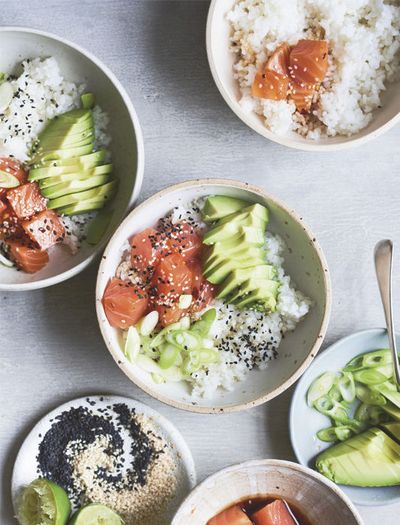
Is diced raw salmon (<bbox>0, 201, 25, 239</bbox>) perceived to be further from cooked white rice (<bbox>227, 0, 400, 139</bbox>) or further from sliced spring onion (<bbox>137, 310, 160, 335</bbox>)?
cooked white rice (<bbox>227, 0, 400, 139</bbox>)

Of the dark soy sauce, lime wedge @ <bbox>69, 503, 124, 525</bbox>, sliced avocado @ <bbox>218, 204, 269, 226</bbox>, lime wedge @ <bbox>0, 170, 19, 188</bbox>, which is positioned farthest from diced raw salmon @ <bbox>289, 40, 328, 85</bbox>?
lime wedge @ <bbox>69, 503, 124, 525</bbox>

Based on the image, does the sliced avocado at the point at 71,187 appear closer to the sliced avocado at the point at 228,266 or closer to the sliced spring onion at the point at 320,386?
the sliced avocado at the point at 228,266

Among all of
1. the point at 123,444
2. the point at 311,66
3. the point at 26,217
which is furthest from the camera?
→ the point at 123,444

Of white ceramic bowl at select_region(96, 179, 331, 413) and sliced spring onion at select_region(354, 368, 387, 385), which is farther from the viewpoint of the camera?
sliced spring onion at select_region(354, 368, 387, 385)

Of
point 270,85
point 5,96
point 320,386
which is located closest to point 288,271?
point 320,386

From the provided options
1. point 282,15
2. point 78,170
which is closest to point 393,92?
point 282,15

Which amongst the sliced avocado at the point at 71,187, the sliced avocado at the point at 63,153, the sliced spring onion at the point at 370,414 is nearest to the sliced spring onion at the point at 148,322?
the sliced avocado at the point at 71,187

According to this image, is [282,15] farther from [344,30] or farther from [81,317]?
[81,317]
